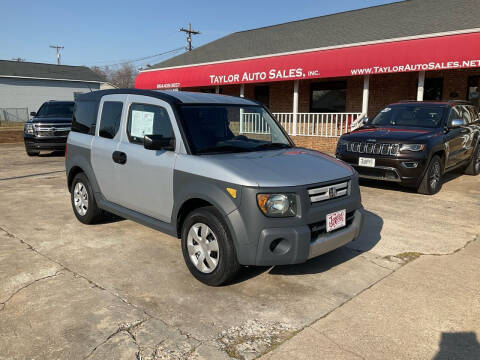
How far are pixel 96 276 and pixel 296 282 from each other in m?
1.92

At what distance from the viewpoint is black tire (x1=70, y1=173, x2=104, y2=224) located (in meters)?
5.08

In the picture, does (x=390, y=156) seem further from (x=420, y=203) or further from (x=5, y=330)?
(x=5, y=330)

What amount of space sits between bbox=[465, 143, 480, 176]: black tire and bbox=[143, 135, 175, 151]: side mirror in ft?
27.2

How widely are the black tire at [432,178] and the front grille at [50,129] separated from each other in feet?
36.7

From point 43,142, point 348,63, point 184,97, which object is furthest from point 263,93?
point 184,97

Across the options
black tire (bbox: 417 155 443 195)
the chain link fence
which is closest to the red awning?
black tire (bbox: 417 155 443 195)

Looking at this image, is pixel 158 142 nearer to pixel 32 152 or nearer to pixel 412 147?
pixel 412 147

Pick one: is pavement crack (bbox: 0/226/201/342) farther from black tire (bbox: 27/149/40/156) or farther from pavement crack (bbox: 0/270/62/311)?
black tire (bbox: 27/149/40/156)

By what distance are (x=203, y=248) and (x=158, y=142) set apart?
3.55 feet

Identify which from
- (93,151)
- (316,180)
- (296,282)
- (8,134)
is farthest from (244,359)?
(8,134)

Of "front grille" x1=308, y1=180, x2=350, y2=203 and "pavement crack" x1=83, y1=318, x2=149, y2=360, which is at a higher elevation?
"front grille" x1=308, y1=180, x2=350, y2=203

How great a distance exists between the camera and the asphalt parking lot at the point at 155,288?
A: 2.69 m

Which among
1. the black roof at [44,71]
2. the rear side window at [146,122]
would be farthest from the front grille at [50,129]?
the black roof at [44,71]

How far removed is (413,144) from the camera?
22.8 feet
